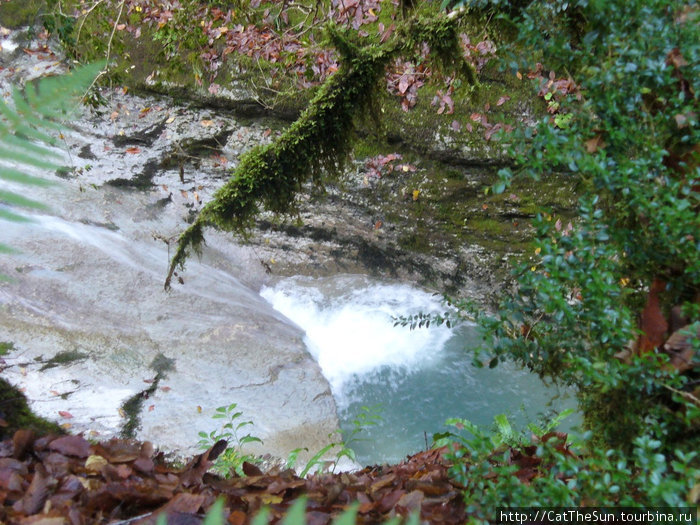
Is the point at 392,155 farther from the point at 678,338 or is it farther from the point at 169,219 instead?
the point at 678,338

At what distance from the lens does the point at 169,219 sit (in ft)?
23.5

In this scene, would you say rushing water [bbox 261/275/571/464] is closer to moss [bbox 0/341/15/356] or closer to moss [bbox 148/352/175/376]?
moss [bbox 148/352/175/376]

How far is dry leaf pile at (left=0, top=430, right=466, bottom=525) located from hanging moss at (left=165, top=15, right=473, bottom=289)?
1.72 meters

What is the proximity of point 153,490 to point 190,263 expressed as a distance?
16.2ft

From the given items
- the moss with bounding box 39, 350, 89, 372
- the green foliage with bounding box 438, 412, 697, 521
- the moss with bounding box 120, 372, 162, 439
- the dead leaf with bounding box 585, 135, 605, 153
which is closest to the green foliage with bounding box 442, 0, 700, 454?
the dead leaf with bounding box 585, 135, 605, 153

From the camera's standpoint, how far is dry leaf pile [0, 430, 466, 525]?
1548mm

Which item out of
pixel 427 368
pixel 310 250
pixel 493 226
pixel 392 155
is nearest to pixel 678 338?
pixel 427 368

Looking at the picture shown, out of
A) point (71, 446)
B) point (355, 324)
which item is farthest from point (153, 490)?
point (355, 324)

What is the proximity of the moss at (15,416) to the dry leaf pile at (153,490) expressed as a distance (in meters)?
0.13

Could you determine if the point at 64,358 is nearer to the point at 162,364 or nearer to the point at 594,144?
the point at 162,364

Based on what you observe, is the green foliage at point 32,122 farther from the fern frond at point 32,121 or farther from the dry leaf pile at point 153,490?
the dry leaf pile at point 153,490

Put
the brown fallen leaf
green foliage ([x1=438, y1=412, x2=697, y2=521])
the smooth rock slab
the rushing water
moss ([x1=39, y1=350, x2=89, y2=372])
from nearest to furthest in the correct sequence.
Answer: green foliage ([x1=438, y1=412, x2=697, y2=521]), the brown fallen leaf, the smooth rock slab, moss ([x1=39, y1=350, x2=89, y2=372]), the rushing water

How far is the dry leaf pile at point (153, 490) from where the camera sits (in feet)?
5.08

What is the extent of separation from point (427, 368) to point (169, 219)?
405cm
